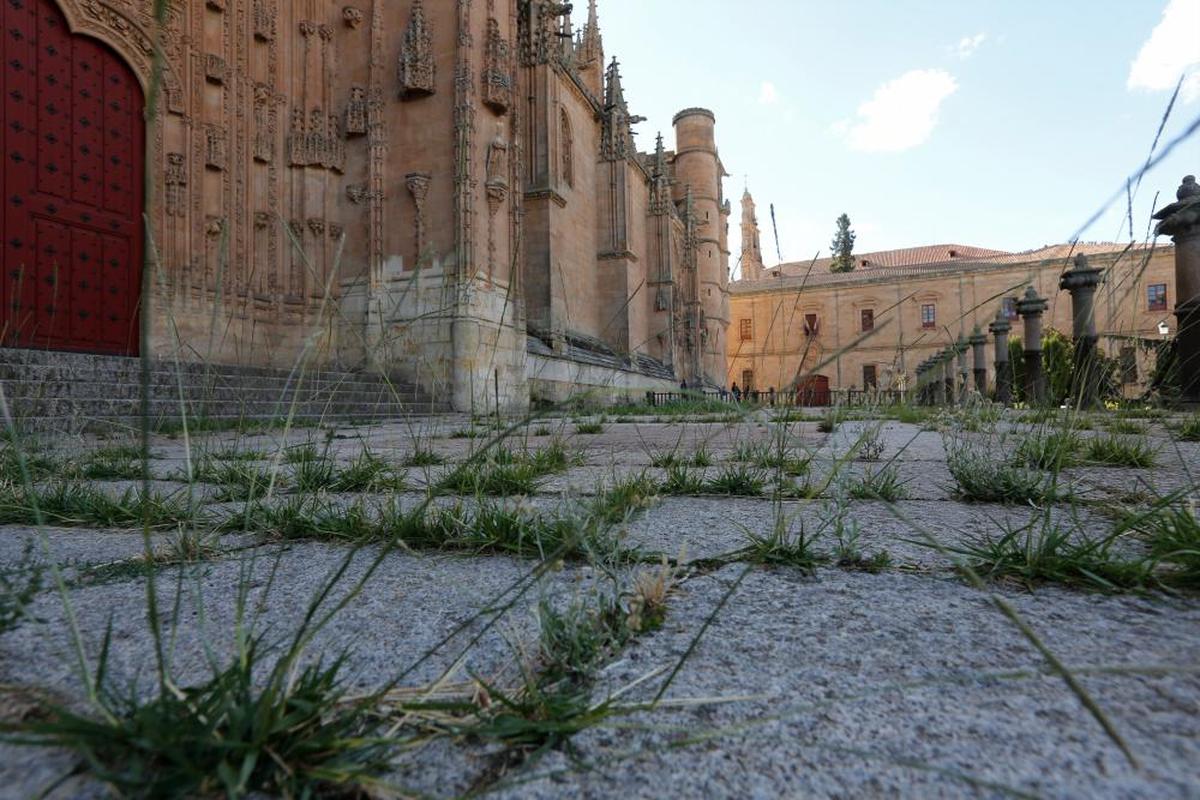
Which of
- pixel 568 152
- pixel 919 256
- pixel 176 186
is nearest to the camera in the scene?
pixel 176 186

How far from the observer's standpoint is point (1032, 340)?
10953mm

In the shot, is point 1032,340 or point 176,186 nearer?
point 176,186

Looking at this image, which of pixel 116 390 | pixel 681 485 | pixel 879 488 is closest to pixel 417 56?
pixel 116 390

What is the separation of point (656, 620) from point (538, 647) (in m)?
0.17

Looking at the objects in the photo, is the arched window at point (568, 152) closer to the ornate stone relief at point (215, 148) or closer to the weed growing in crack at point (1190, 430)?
the ornate stone relief at point (215, 148)

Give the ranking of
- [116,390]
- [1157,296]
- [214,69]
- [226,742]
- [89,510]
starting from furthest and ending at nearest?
[1157,296]
[214,69]
[116,390]
[89,510]
[226,742]

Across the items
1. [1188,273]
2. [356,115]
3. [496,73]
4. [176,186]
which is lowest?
[1188,273]

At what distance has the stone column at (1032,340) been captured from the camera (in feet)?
32.4

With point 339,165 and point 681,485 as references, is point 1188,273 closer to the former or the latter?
point 681,485

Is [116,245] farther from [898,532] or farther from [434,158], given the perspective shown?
[898,532]

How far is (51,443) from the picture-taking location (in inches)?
108

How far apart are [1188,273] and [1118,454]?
6009mm

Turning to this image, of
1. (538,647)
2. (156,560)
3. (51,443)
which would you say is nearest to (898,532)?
(538,647)

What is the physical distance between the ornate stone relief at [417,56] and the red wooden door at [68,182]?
3.84 m
